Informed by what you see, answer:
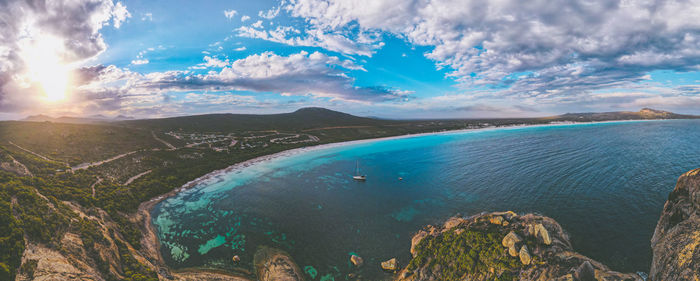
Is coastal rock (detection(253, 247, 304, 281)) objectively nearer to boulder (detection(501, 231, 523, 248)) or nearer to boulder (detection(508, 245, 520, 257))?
boulder (detection(508, 245, 520, 257))

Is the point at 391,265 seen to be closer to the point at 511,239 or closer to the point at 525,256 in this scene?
the point at 511,239

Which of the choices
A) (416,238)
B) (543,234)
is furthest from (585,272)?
(416,238)

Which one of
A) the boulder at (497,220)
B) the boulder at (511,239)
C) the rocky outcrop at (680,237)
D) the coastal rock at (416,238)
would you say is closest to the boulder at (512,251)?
the boulder at (511,239)

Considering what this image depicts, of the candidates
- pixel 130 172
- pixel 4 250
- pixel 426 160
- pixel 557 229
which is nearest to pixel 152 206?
pixel 130 172

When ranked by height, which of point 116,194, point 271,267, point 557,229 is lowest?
point 271,267

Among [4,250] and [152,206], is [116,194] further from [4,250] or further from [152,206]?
[4,250]
